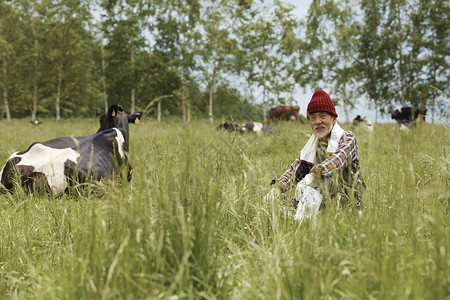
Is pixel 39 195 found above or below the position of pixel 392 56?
below

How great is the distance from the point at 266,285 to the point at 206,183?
0.53 metres

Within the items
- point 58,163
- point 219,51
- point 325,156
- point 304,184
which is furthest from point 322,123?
point 219,51

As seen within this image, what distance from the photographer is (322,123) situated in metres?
3.05

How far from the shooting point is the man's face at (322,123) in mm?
3027

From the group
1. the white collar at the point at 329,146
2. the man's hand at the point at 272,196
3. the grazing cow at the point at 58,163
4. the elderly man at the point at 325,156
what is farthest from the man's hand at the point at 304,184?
the grazing cow at the point at 58,163

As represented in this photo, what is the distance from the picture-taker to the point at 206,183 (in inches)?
65.9

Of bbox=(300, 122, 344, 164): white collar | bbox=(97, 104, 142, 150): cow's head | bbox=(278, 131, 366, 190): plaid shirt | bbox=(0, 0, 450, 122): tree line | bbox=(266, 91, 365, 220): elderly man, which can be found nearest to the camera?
bbox=(278, 131, 366, 190): plaid shirt

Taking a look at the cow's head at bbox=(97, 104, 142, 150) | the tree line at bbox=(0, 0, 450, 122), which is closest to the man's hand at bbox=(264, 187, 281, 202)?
the cow's head at bbox=(97, 104, 142, 150)

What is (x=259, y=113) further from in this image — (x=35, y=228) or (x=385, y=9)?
(x=35, y=228)

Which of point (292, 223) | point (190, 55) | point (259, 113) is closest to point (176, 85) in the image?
point (190, 55)

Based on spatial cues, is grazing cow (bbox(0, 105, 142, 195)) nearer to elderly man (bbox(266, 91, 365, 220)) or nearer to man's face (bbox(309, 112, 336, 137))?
elderly man (bbox(266, 91, 365, 220))

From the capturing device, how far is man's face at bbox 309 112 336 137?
119 inches

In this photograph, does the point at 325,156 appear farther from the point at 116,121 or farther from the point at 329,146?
the point at 116,121

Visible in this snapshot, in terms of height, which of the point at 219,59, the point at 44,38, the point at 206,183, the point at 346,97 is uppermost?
the point at 44,38
